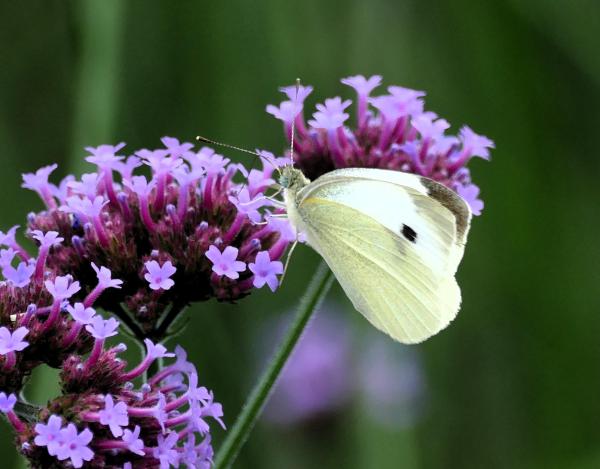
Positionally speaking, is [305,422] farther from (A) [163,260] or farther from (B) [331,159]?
(A) [163,260]

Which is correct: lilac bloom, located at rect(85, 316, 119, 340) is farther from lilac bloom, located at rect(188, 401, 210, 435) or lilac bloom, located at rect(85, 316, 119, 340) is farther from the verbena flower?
lilac bloom, located at rect(188, 401, 210, 435)

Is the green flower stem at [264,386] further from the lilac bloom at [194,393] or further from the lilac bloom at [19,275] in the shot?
the lilac bloom at [19,275]

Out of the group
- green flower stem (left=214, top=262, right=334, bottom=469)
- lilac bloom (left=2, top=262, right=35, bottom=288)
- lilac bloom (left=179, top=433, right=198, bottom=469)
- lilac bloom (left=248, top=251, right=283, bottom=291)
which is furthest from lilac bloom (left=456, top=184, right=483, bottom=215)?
lilac bloom (left=2, top=262, right=35, bottom=288)

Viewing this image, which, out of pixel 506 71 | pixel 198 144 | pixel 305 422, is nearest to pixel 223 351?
pixel 305 422

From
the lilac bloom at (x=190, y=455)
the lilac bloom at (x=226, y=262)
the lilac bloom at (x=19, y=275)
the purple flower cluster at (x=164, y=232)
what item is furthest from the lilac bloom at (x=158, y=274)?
the lilac bloom at (x=190, y=455)

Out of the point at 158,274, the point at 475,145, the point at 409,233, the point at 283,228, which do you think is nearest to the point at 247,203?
the point at 283,228

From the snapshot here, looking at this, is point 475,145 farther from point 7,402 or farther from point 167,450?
point 7,402
